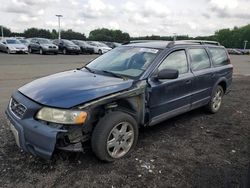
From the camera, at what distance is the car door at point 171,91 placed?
4.27 meters

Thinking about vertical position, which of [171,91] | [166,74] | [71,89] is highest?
[166,74]

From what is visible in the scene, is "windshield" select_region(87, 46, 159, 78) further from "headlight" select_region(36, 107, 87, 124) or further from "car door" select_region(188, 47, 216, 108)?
"headlight" select_region(36, 107, 87, 124)

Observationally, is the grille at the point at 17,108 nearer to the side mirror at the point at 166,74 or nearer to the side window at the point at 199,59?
the side mirror at the point at 166,74

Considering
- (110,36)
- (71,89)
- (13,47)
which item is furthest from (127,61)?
(110,36)

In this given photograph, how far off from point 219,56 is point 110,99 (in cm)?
374

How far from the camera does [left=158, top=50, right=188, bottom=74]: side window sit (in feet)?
14.9

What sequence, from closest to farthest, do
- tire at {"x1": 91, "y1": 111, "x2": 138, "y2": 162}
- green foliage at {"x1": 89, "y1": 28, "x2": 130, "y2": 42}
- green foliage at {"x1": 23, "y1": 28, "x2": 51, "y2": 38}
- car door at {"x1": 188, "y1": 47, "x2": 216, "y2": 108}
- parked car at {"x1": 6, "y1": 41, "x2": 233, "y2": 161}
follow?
parked car at {"x1": 6, "y1": 41, "x2": 233, "y2": 161}, tire at {"x1": 91, "y1": 111, "x2": 138, "y2": 162}, car door at {"x1": 188, "y1": 47, "x2": 216, "y2": 108}, green foliage at {"x1": 89, "y1": 28, "x2": 130, "y2": 42}, green foliage at {"x1": 23, "y1": 28, "x2": 51, "y2": 38}

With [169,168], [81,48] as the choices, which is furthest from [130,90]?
[81,48]

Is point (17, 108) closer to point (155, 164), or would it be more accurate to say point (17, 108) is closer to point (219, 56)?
point (155, 164)

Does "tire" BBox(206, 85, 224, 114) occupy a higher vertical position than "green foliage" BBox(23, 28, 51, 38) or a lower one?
lower

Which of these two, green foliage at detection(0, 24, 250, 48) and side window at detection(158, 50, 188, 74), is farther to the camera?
green foliage at detection(0, 24, 250, 48)

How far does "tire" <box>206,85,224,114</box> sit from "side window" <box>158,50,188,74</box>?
1.39m

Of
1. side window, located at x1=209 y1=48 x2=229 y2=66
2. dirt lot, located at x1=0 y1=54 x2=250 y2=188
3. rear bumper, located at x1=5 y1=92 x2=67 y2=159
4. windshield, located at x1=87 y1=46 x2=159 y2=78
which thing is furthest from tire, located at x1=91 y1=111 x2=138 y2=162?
side window, located at x1=209 y1=48 x2=229 y2=66

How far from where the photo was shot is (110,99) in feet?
11.7
